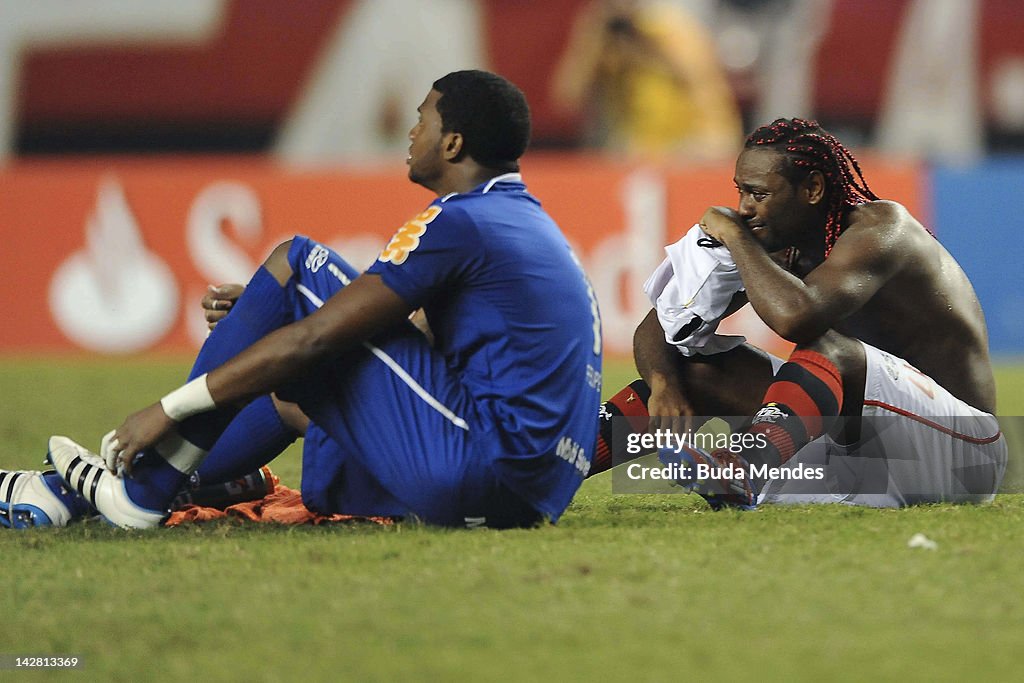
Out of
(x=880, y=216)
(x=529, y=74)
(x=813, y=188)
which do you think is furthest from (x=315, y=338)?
(x=529, y=74)

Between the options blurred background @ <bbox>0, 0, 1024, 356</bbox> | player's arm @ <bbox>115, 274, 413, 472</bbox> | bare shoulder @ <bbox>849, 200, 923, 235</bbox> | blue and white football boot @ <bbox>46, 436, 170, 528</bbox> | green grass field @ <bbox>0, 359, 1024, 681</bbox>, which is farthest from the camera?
blurred background @ <bbox>0, 0, 1024, 356</bbox>

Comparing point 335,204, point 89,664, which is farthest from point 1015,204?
point 89,664

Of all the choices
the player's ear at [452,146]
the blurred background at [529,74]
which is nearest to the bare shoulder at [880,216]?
the player's ear at [452,146]

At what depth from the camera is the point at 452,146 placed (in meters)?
3.43

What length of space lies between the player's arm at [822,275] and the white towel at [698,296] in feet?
0.27

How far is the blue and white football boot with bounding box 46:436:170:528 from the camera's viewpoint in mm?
3354

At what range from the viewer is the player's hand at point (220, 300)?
140 inches

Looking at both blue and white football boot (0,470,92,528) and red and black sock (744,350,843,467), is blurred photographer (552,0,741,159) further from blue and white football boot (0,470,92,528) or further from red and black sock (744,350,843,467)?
blue and white football boot (0,470,92,528)

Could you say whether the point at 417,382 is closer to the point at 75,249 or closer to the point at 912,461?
the point at 912,461

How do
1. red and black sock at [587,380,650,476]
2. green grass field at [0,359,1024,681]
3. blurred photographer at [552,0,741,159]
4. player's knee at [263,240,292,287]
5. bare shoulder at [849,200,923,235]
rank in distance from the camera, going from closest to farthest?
1. green grass field at [0,359,1024,681]
2. player's knee at [263,240,292,287]
3. bare shoulder at [849,200,923,235]
4. red and black sock at [587,380,650,476]
5. blurred photographer at [552,0,741,159]

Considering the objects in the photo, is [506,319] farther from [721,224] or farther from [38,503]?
[38,503]

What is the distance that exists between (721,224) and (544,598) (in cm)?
152

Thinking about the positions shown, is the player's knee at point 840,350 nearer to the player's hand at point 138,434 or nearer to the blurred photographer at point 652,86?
the player's hand at point 138,434

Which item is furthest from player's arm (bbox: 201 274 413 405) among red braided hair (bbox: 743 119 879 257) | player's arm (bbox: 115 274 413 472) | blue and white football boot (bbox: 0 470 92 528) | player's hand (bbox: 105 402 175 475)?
red braided hair (bbox: 743 119 879 257)
